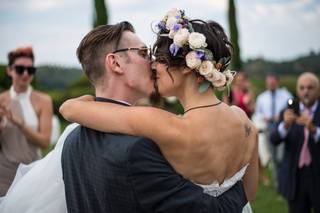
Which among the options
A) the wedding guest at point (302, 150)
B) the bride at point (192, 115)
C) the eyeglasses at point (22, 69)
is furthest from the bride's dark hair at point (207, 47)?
the wedding guest at point (302, 150)

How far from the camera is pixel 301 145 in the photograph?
6547 millimetres

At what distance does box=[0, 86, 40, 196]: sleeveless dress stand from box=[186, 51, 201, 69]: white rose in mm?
2514

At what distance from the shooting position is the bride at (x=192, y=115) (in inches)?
95.6

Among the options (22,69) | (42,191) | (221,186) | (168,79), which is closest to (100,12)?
(22,69)

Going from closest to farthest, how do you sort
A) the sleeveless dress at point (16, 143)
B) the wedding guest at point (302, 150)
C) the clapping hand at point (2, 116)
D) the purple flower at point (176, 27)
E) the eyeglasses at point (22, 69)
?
1. the purple flower at point (176, 27)
2. the sleeveless dress at point (16, 143)
3. the clapping hand at point (2, 116)
4. the eyeglasses at point (22, 69)
5. the wedding guest at point (302, 150)

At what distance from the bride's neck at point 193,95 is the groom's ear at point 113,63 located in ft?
1.17

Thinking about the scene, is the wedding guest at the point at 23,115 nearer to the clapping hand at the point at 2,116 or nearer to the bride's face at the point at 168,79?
the clapping hand at the point at 2,116

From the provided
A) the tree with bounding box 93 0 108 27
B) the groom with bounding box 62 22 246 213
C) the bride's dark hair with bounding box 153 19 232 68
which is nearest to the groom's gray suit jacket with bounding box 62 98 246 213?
the groom with bounding box 62 22 246 213

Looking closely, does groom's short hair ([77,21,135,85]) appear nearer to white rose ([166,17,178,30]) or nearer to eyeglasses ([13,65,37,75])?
white rose ([166,17,178,30])

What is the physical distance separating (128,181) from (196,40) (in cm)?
79

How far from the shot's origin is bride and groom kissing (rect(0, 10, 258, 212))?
2395 mm

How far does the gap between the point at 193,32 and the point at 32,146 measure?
3.19m

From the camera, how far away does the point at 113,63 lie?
275 cm

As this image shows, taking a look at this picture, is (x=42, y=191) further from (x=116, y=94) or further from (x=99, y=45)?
(x=99, y=45)
